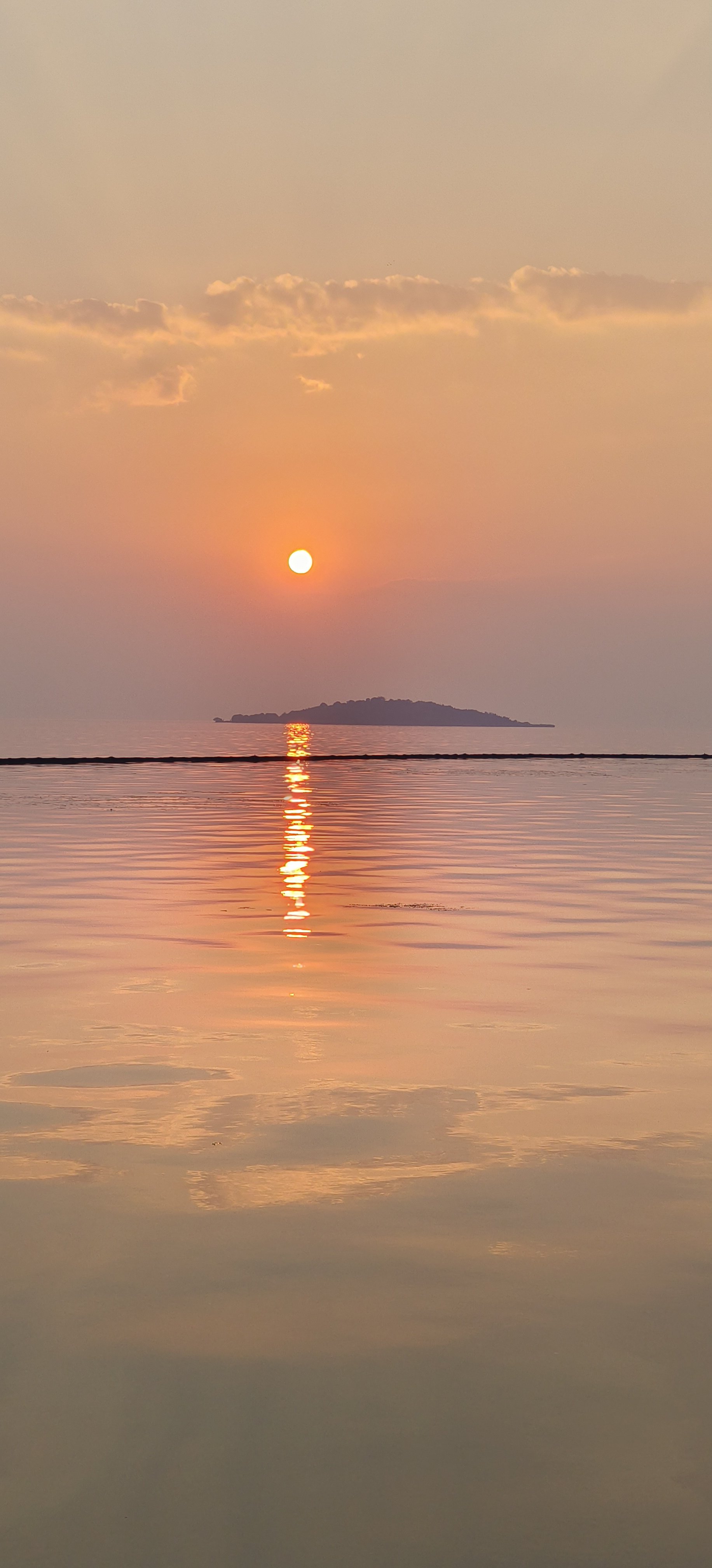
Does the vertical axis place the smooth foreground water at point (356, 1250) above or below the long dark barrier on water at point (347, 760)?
below

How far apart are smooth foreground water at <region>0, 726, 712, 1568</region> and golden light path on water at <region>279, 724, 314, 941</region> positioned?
151cm

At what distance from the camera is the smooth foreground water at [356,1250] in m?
5.41

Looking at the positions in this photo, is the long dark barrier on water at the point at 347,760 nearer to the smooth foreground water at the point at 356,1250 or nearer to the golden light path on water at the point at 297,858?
the golden light path on water at the point at 297,858

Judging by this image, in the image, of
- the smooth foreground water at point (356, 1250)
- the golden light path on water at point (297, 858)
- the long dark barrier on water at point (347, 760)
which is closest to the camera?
the smooth foreground water at point (356, 1250)

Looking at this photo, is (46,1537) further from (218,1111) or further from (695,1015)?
(695,1015)

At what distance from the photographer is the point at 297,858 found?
1336 inches

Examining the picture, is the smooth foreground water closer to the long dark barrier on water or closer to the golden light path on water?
the golden light path on water

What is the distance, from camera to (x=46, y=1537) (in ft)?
17.0

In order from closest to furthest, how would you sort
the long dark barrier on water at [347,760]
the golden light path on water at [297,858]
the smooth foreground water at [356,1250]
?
the smooth foreground water at [356,1250] < the golden light path on water at [297,858] < the long dark barrier on water at [347,760]

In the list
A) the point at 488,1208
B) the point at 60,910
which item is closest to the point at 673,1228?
the point at 488,1208

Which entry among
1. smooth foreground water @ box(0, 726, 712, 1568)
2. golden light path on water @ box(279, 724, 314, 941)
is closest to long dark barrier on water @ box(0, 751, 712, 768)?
golden light path on water @ box(279, 724, 314, 941)

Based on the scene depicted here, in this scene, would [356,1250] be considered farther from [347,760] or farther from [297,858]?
[347,760]

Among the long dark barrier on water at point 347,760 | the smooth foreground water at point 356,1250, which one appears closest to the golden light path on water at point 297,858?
the smooth foreground water at point 356,1250

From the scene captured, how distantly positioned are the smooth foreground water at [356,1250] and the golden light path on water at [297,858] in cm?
151
